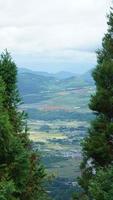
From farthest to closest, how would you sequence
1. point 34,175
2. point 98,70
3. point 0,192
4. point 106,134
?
point 98,70 → point 106,134 → point 34,175 → point 0,192

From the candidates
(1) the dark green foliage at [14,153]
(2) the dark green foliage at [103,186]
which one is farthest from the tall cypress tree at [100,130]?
(2) the dark green foliage at [103,186]

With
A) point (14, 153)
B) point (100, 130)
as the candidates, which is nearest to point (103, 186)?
point (14, 153)

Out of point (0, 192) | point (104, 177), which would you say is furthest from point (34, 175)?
point (0, 192)

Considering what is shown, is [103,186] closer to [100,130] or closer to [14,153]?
[14,153]

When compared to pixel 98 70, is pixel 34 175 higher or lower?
lower

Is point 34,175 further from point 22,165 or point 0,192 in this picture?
point 0,192
